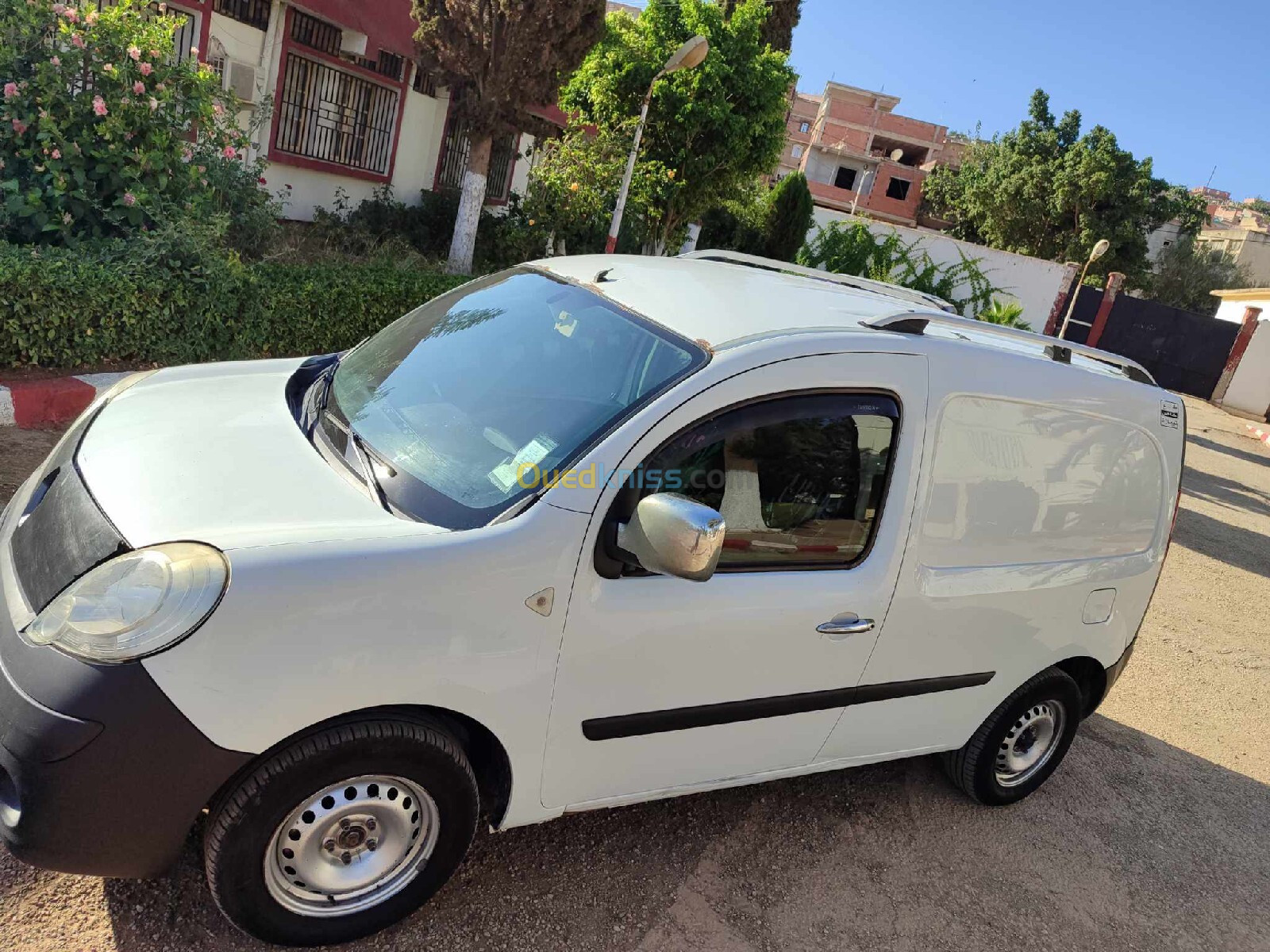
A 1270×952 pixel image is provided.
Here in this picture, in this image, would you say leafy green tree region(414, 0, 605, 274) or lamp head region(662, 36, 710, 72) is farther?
lamp head region(662, 36, 710, 72)

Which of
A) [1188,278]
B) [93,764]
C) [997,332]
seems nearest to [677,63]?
[997,332]

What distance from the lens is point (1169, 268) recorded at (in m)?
40.5

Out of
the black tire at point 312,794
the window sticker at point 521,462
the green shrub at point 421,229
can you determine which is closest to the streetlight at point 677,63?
the green shrub at point 421,229

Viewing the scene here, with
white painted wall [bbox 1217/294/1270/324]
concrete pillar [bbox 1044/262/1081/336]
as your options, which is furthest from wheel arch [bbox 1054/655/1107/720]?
white painted wall [bbox 1217/294/1270/324]

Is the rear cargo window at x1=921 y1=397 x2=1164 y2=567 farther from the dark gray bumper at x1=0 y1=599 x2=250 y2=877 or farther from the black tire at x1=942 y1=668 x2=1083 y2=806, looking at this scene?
the dark gray bumper at x1=0 y1=599 x2=250 y2=877

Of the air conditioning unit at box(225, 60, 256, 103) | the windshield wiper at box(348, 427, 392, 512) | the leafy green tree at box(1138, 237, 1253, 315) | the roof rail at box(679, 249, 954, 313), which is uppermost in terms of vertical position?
the leafy green tree at box(1138, 237, 1253, 315)

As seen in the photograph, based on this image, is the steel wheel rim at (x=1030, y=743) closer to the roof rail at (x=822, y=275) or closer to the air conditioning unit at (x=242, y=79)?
the roof rail at (x=822, y=275)

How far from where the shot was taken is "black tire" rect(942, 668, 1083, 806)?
11.6 feet

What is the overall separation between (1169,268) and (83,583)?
46.8 metres

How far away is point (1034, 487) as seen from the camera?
3176 millimetres

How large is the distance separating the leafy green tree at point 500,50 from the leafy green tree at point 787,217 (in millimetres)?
10051

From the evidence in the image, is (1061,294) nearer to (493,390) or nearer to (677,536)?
(493,390)

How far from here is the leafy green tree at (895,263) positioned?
57.2 feet

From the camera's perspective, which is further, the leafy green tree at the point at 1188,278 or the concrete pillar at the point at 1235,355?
the leafy green tree at the point at 1188,278
